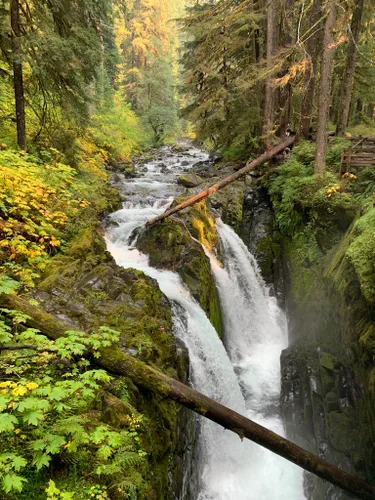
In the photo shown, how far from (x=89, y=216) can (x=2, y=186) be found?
2993 millimetres

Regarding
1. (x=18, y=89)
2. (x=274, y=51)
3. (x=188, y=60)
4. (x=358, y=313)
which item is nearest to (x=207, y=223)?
(x=358, y=313)

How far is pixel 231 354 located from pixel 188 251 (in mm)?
3628

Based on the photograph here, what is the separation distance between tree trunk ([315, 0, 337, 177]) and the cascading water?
410 cm

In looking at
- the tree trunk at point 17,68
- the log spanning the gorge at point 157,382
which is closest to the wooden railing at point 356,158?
the log spanning the gorge at point 157,382

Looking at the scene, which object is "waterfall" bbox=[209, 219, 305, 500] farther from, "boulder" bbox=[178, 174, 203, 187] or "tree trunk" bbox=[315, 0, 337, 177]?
"tree trunk" bbox=[315, 0, 337, 177]

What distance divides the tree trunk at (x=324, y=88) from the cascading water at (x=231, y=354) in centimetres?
410

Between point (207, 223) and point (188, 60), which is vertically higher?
point (188, 60)

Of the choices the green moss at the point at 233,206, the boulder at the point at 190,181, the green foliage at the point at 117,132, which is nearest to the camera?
the green moss at the point at 233,206

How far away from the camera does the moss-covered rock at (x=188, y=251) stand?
956 centimetres

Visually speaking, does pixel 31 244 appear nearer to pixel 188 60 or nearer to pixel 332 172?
pixel 332 172

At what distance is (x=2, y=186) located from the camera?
641cm

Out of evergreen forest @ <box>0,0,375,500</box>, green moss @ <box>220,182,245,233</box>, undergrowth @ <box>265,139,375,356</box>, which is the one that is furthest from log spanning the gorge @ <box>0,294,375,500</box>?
green moss @ <box>220,182,245,233</box>

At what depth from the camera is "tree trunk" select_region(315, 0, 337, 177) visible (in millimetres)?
10289

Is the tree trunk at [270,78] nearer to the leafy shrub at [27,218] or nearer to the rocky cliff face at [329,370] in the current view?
the rocky cliff face at [329,370]
